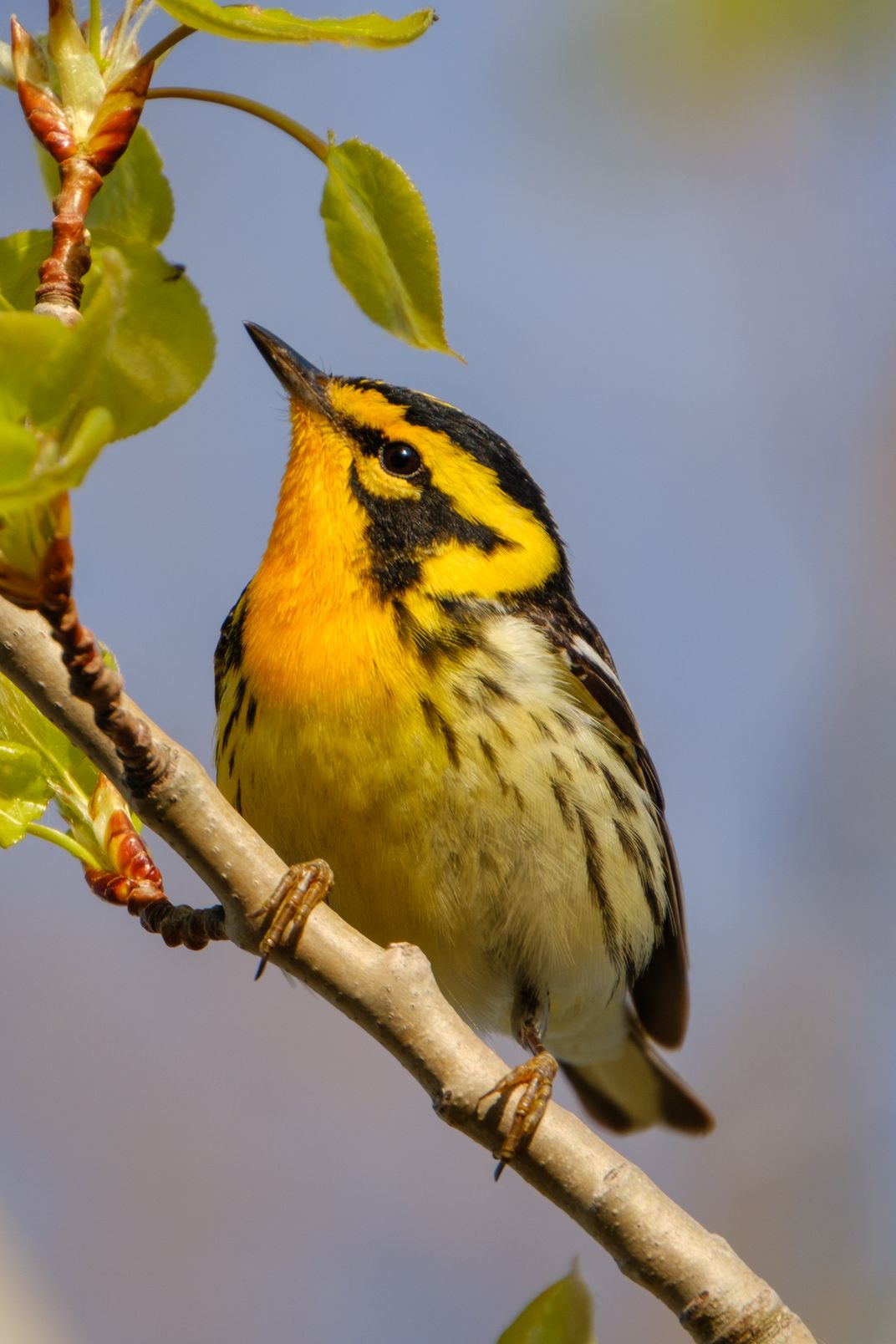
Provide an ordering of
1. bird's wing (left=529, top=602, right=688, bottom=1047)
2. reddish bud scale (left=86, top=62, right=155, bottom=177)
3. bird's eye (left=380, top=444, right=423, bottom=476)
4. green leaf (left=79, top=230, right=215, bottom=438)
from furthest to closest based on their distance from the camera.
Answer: bird's wing (left=529, top=602, right=688, bottom=1047) < bird's eye (left=380, top=444, right=423, bottom=476) < reddish bud scale (left=86, top=62, right=155, bottom=177) < green leaf (left=79, top=230, right=215, bottom=438)

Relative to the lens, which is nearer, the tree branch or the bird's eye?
the tree branch

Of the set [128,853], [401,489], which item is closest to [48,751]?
[128,853]

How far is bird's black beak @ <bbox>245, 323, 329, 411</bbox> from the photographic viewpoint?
3932 millimetres

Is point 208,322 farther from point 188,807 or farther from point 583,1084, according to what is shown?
point 583,1084

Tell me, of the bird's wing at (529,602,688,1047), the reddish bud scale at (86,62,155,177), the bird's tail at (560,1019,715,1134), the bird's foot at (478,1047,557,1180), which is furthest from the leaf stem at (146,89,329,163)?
the bird's tail at (560,1019,715,1134)

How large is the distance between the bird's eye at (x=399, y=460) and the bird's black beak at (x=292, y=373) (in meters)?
0.21

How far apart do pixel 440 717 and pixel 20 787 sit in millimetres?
1375

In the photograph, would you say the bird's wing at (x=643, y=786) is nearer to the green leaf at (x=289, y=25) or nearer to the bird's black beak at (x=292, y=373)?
the bird's black beak at (x=292, y=373)

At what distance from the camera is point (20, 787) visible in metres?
2.35

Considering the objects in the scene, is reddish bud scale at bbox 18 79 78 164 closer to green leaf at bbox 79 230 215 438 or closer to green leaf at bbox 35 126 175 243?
green leaf at bbox 35 126 175 243

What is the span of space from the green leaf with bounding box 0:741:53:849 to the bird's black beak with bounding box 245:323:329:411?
6.08ft

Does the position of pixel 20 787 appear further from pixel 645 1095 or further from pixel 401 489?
pixel 645 1095

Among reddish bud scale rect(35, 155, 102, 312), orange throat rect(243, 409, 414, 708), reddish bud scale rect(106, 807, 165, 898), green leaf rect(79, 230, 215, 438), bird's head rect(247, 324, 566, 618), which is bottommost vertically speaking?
reddish bud scale rect(106, 807, 165, 898)

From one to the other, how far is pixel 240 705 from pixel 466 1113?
1570mm
